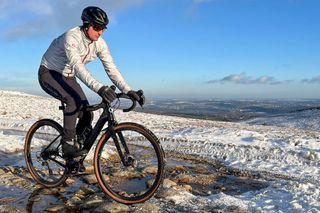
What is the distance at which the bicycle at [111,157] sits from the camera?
5621mm

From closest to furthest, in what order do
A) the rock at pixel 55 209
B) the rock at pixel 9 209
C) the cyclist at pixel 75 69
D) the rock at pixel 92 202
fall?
1. the rock at pixel 9 209
2. the rock at pixel 55 209
3. the rock at pixel 92 202
4. the cyclist at pixel 75 69

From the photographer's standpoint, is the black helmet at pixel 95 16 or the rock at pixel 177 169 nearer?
the black helmet at pixel 95 16

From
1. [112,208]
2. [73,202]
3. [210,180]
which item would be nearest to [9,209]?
[73,202]

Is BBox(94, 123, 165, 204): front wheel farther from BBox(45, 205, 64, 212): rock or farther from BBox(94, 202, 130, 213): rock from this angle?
BBox(45, 205, 64, 212): rock

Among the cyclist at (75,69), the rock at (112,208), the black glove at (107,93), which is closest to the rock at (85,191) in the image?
the cyclist at (75,69)

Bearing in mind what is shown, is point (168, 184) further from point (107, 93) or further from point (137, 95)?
point (107, 93)

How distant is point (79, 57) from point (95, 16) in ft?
2.24

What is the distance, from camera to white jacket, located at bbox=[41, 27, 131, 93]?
18.9 ft

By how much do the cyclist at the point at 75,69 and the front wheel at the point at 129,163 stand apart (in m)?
0.54

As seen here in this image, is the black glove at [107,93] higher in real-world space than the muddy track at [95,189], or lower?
higher

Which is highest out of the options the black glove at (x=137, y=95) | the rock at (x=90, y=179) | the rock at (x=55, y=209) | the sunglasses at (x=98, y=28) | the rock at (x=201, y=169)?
the sunglasses at (x=98, y=28)

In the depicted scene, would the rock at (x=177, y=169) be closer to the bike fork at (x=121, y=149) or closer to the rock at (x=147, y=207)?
the bike fork at (x=121, y=149)

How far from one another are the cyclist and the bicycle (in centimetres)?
24

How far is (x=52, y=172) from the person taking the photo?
23.8 ft
